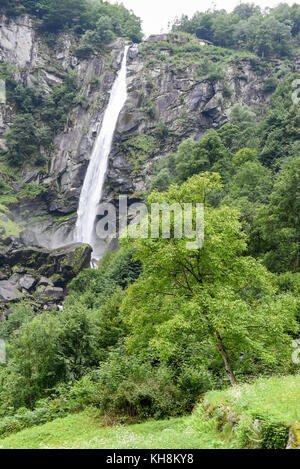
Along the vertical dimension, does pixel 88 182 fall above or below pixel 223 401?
above

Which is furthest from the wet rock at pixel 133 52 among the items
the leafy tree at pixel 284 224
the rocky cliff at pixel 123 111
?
the leafy tree at pixel 284 224

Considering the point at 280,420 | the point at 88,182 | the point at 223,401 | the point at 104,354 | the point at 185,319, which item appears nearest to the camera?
the point at 280,420

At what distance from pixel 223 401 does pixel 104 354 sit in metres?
11.5

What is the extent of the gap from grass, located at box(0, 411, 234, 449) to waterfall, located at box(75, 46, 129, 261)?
44.6 metres

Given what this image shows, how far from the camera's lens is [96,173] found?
61.6m

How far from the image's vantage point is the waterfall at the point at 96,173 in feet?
190

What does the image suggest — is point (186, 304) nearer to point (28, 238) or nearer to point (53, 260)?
point (53, 260)

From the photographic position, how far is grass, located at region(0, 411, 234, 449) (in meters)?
6.38

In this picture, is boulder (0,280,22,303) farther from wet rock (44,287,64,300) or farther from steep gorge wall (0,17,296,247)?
steep gorge wall (0,17,296,247)

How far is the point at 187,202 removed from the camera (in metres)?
12.4

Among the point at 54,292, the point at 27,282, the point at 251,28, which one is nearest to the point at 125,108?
the point at 27,282

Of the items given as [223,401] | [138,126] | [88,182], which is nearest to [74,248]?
[88,182]

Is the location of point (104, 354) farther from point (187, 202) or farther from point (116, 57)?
point (116, 57)

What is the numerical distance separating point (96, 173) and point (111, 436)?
56.4m
